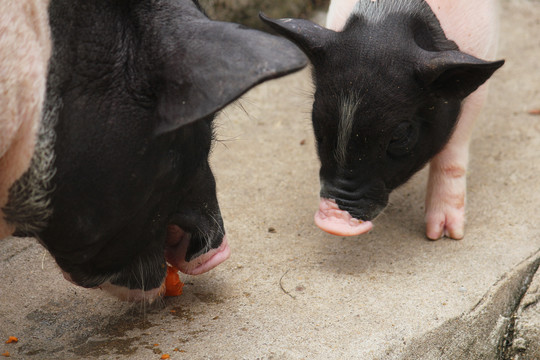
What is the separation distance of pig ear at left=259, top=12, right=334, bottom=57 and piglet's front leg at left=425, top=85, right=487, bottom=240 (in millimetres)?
738

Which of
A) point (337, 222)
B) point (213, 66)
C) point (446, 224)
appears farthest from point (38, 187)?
point (446, 224)

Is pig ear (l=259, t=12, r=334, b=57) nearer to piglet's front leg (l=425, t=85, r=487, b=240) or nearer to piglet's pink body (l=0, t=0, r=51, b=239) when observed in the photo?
piglet's front leg (l=425, t=85, r=487, b=240)

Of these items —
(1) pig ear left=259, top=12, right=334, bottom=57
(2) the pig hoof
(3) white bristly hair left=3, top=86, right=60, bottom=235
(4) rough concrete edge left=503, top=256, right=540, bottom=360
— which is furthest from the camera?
(2) the pig hoof

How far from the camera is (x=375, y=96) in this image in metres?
2.90

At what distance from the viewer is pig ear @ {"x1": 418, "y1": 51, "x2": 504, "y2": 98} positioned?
2797 mm

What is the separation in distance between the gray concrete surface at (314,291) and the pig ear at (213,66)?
62cm

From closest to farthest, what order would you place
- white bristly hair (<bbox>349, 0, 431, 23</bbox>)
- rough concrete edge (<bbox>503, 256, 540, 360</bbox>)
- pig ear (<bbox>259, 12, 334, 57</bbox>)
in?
rough concrete edge (<bbox>503, 256, 540, 360</bbox>)
pig ear (<bbox>259, 12, 334, 57</bbox>)
white bristly hair (<bbox>349, 0, 431, 23</bbox>)

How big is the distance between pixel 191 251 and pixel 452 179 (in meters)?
1.33

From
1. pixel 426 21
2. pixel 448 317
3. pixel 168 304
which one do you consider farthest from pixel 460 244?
pixel 168 304

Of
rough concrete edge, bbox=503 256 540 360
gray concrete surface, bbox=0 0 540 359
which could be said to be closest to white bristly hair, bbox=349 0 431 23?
gray concrete surface, bbox=0 0 540 359

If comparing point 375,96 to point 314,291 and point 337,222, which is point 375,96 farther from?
point 314,291

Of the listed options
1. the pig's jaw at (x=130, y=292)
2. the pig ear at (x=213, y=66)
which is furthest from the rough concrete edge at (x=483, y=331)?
the pig ear at (x=213, y=66)

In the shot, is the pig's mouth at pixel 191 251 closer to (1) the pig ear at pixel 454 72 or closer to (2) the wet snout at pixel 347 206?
(2) the wet snout at pixel 347 206

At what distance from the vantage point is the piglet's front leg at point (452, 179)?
10.9 feet
